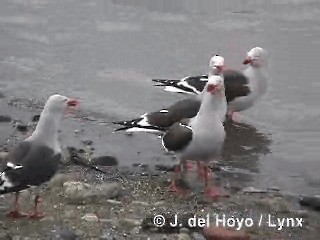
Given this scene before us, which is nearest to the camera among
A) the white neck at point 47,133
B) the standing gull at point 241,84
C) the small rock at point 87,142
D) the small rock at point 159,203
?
the white neck at point 47,133

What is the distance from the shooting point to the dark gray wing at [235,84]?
37.1 feet

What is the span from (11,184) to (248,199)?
260 centimetres

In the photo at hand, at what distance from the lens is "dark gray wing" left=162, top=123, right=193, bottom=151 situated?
8703mm

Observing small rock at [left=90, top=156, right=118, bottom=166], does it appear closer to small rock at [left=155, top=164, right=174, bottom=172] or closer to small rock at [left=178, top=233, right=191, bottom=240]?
small rock at [left=155, top=164, right=174, bottom=172]

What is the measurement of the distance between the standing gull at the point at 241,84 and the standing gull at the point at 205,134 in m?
2.27

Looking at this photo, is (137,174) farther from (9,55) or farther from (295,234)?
(9,55)

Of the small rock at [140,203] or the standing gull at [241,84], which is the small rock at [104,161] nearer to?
the small rock at [140,203]

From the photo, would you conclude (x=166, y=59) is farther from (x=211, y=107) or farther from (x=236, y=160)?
(x=211, y=107)

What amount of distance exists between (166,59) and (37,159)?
20.8 feet

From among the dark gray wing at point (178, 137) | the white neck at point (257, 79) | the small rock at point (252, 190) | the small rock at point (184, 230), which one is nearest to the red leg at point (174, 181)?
the dark gray wing at point (178, 137)

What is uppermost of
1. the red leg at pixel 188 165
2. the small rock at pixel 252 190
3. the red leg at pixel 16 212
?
the red leg at pixel 16 212

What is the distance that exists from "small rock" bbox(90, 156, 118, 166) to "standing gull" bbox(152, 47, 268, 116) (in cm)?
202

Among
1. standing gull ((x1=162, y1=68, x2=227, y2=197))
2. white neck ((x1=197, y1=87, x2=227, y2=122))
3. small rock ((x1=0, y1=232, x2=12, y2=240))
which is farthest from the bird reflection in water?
small rock ((x1=0, y1=232, x2=12, y2=240))

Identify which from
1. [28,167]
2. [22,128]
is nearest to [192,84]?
[22,128]
